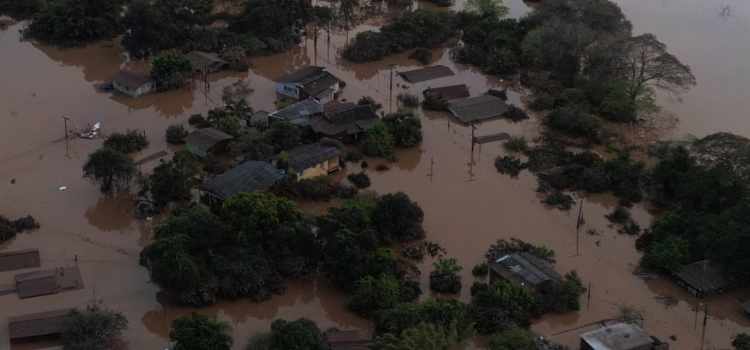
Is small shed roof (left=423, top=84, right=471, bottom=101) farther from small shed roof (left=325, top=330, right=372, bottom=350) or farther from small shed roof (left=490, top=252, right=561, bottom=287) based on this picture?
small shed roof (left=325, top=330, right=372, bottom=350)

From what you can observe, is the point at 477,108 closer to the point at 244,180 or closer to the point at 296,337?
the point at 244,180

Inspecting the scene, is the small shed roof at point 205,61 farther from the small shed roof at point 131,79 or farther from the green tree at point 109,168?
the green tree at point 109,168

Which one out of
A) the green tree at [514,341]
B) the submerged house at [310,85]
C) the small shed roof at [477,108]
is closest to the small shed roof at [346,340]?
the green tree at [514,341]

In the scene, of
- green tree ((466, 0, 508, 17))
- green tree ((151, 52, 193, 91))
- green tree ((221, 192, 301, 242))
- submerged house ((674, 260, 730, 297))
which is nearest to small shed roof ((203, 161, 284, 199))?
green tree ((221, 192, 301, 242))

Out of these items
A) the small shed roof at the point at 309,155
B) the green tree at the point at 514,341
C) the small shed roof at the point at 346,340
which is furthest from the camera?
the small shed roof at the point at 309,155

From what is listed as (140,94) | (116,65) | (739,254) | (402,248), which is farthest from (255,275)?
(116,65)

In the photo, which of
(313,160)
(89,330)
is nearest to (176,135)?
(313,160)
